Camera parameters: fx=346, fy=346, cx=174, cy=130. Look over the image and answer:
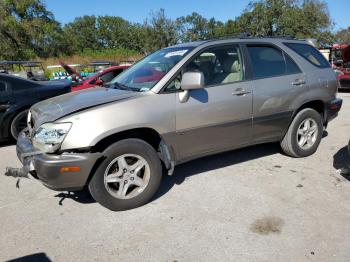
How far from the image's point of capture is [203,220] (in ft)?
11.4

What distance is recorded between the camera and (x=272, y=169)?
4.80 m

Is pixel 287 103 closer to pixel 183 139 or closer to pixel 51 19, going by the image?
pixel 183 139

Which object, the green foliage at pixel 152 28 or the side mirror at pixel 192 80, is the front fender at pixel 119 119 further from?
the green foliage at pixel 152 28

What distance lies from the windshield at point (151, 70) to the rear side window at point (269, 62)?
0.93 metres

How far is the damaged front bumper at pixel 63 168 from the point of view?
3.30 m

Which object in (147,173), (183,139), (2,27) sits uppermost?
(2,27)

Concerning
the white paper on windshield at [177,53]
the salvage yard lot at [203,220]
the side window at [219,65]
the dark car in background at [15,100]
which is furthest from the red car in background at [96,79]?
the side window at [219,65]

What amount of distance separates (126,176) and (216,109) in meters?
1.32

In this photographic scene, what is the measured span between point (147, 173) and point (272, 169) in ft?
6.35

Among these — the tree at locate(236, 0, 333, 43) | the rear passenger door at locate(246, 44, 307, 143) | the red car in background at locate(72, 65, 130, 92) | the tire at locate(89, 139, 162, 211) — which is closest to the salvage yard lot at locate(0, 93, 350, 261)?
the tire at locate(89, 139, 162, 211)

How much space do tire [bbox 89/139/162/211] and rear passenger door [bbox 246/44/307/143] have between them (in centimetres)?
158

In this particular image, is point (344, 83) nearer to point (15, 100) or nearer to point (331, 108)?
point (331, 108)

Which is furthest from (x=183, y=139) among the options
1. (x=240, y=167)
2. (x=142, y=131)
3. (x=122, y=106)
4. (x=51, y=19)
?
(x=51, y=19)

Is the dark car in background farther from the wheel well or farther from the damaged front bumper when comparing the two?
the wheel well
